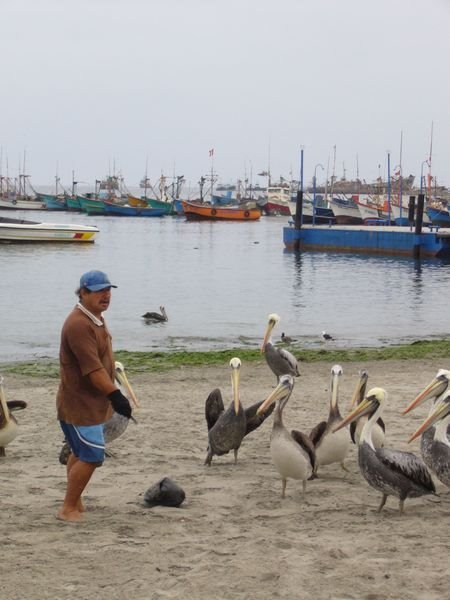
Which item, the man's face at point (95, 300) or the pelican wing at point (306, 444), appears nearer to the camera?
the man's face at point (95, 300)

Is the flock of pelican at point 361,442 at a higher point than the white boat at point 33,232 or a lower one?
higher

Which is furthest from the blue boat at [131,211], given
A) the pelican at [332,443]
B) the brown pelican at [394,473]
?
the brown pelican at [394,473]

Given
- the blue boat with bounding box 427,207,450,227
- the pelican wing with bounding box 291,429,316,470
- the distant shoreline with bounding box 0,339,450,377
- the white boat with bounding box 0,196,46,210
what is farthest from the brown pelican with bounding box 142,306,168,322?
the white boat with bounding box 0,196,46,210

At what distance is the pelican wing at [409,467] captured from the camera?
6.84 m

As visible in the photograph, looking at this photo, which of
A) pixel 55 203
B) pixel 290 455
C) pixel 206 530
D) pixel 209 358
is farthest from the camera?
pixel 55 203

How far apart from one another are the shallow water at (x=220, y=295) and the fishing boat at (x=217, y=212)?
120 ft

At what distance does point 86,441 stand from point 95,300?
942 millimetres

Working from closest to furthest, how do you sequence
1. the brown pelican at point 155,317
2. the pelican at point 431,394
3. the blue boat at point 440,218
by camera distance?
the pelican at point 431,394, the brown pelican at point 155,317, the blue boat at point 440,218

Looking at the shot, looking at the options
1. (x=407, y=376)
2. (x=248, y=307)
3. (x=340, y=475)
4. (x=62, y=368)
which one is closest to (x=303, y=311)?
(x=248, y=307)

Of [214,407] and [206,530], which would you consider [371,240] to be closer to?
[214,407]

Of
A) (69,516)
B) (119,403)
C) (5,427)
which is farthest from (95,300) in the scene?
(5,427)

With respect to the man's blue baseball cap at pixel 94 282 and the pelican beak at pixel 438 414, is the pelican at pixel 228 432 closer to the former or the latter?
the pelican beak at pixel 438 414

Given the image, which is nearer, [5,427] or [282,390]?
[282,390]

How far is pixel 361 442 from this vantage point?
23.2 ft
